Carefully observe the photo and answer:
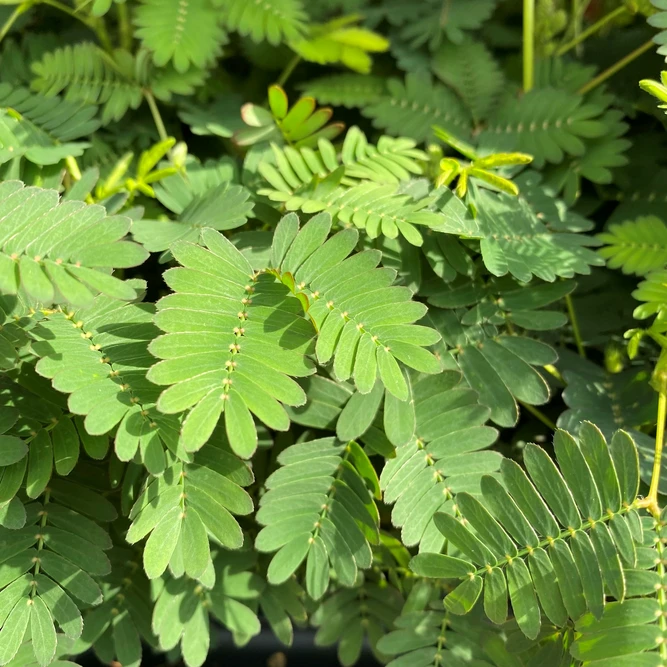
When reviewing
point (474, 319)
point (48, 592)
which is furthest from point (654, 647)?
point (48, 592)

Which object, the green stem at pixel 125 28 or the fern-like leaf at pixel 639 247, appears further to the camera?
the green stem at pixel 125 28

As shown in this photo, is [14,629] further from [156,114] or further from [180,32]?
[180,32]

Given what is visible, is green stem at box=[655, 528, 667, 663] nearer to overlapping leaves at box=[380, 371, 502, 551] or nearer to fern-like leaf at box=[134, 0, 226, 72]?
overlapping leaves at box=[380, 371, 502, 551]

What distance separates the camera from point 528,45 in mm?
1204

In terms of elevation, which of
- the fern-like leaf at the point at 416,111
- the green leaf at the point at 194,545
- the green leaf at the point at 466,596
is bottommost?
the green leaf at the point at 466,596

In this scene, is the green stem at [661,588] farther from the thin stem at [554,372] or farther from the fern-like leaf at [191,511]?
the fern-like leaf at [191,511]

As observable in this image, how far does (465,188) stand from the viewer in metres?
0.89

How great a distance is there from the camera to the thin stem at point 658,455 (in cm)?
76

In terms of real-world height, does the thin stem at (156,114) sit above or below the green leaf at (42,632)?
above

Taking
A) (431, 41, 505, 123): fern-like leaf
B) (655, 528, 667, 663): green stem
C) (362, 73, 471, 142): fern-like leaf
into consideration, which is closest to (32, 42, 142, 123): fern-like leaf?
(362, 73, 471, 142): fern-like leaf

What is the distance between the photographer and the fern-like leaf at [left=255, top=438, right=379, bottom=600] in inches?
31.4

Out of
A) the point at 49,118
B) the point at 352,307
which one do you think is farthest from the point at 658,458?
the point at 49,118

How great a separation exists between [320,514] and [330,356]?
0.81 ft

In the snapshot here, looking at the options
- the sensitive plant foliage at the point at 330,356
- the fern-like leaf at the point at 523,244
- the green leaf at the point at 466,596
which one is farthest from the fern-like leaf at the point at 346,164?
the green leaf at the point at 466,596
